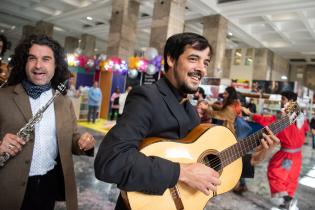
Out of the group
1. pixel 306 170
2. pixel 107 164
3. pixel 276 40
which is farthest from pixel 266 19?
pixel 107 164

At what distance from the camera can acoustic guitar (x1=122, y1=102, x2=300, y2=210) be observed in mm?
1160

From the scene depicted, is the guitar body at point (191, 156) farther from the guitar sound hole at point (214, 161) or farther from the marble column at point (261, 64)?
the marble column at point (261, 64)

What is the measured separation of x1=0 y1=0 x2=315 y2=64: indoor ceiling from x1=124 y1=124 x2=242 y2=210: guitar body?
29.2 feet

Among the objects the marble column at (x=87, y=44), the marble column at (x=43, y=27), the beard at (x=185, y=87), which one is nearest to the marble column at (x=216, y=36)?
the marble column at (x=87, y=44)

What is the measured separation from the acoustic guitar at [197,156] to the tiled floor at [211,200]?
1797 mm

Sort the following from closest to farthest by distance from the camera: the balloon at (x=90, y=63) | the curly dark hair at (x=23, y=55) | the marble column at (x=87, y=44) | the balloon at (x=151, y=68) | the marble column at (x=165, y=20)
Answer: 1. the curly dark hair at (x=23, y=55)
2. the balloon at (x=151, y=68)
3. the marble column at (x=165, y=20)
4. the balloon at (x=90, y=63)
5. the marble column at (x=87, y=44)

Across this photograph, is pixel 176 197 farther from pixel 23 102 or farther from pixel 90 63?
pixel 90 63

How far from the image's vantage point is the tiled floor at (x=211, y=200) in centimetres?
300

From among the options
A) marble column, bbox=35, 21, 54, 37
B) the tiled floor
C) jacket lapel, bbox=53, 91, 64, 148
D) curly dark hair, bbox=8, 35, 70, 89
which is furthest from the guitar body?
marble column, bbox=35, 21, 54, 37

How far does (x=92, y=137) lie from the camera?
158cm

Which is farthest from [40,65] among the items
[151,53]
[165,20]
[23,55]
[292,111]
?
[165,20]

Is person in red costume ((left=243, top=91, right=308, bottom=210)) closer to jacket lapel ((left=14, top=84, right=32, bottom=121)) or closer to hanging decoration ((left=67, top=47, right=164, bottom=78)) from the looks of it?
jacket lapel ((left=14, top=84, right=32, bottom=121))

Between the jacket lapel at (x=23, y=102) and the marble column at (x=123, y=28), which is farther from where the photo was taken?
the marble column at (x=123, y=28)

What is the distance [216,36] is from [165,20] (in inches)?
108
